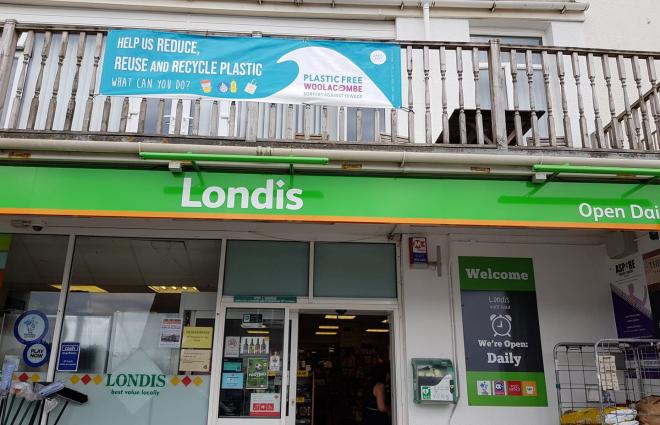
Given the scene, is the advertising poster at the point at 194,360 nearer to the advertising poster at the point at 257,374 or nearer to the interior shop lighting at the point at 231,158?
the advertising poster at the point at 257,374

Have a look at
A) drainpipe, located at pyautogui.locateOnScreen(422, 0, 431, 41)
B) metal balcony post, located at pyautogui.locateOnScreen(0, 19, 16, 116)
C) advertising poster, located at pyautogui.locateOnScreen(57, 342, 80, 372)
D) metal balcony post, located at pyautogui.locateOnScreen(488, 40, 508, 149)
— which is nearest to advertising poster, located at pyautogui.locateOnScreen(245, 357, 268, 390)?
advertising poster, located at pyautogui.locateOnScreen(57, 342, 80, 372)

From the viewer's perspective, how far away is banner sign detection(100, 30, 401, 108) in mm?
5359

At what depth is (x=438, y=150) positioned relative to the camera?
5348 millimetres

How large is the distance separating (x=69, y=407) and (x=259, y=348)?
224 centimetres

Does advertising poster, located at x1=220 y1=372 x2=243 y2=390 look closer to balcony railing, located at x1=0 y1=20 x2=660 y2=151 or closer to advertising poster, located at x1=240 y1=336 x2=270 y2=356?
advertising poster, located at x1=240 y1=336 x2=270 y2=356

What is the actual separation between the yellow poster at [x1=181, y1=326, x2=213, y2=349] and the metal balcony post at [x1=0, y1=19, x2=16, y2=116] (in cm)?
317

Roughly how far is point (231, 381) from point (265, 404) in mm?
488

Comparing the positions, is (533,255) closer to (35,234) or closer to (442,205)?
(442,205)

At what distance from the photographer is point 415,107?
7.74 meters

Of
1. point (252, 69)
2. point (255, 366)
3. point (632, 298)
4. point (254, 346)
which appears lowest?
point (255, 366)

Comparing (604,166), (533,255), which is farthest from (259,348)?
(604,166)

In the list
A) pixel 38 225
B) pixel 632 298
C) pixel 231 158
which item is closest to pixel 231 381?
pixel 231 158

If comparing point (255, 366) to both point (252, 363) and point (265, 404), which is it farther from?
point (265, 404)

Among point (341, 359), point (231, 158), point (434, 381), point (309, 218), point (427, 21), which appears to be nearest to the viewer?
point (231, 158)
